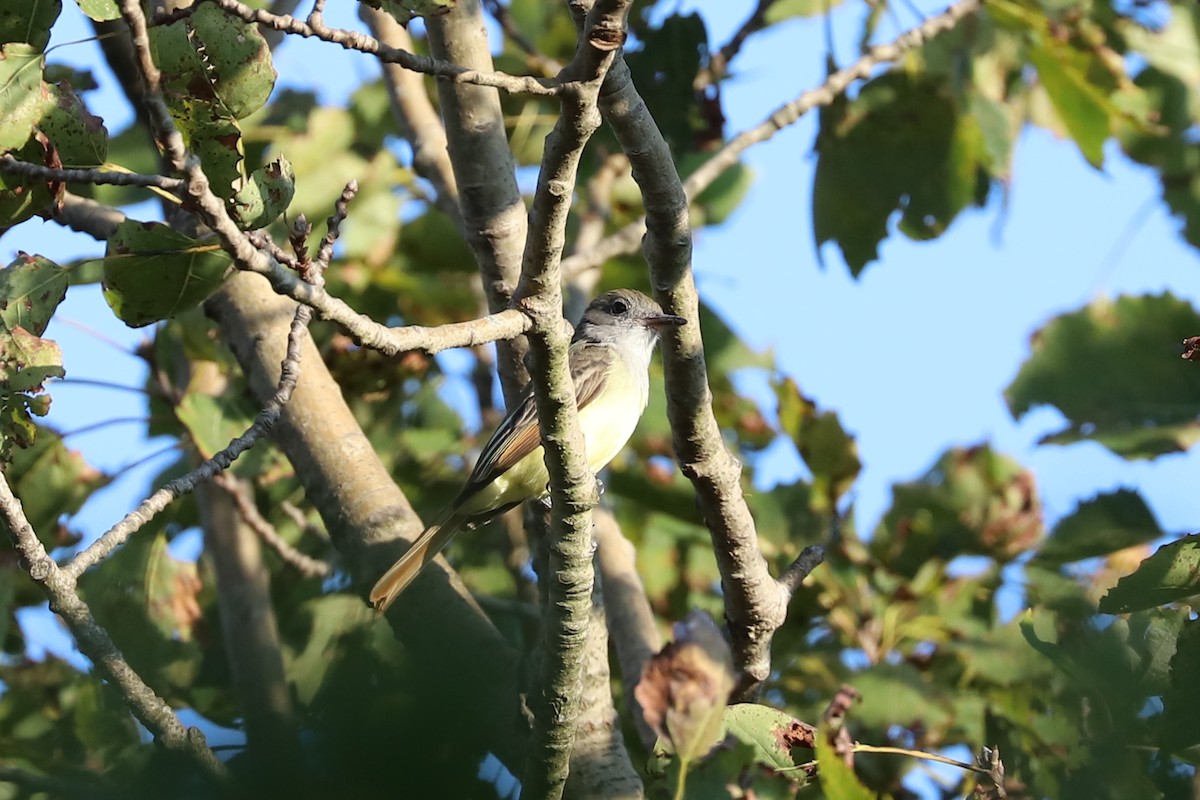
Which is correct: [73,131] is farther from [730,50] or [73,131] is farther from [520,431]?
[730,50]

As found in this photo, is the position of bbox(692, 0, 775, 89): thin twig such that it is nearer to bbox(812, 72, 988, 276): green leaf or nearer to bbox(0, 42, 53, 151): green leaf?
bbox(812, 72, 988, 276): green leaf

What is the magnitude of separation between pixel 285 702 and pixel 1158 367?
3090 millimetres

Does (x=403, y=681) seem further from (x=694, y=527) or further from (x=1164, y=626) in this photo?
(x=694, y=527)

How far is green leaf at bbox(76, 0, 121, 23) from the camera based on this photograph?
82.0 inches

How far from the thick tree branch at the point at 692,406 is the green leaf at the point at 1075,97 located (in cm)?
238

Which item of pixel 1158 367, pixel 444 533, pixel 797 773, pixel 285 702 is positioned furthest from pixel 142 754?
pixel 1158 367

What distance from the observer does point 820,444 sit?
4621 mm

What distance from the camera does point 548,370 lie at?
8.09 ft

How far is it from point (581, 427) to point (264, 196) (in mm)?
1991

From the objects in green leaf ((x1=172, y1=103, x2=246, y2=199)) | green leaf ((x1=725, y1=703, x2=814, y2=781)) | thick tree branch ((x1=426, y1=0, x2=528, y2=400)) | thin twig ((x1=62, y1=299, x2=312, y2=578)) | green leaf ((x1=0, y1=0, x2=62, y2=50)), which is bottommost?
green leaf ((x1=725, y1=703, x2=814, y2=781))

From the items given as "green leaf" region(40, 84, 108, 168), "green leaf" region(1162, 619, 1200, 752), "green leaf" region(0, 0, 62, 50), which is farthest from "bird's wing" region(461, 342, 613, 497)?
"green leaf" region(1162, 619, 1200, 752)

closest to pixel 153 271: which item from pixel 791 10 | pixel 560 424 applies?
pixel 560 424

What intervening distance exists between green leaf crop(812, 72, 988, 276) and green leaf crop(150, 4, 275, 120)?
3.05m

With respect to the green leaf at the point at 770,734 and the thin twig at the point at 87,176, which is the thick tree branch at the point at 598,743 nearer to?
the green leaf at the point at 770,734
